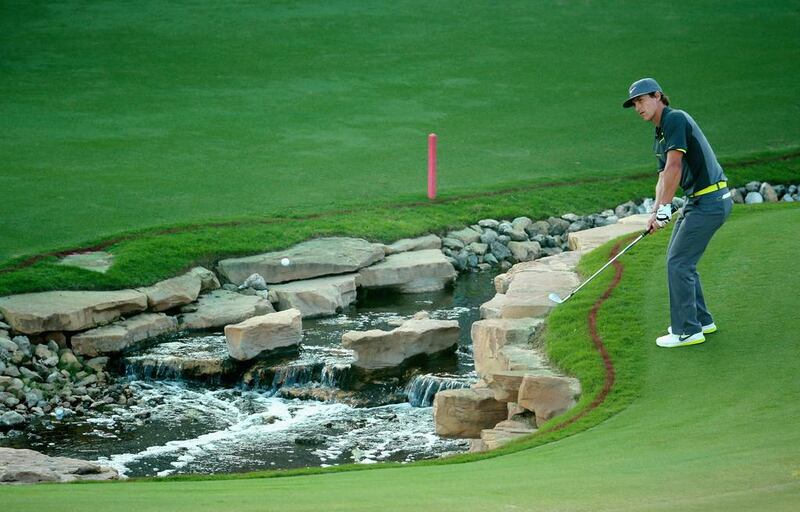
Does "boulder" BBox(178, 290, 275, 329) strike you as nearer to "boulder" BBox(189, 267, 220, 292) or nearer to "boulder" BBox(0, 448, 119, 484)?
"boulder" BBox(189, 267, 220, 292)

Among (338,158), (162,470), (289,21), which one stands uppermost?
(289,21)

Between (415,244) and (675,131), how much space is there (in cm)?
859

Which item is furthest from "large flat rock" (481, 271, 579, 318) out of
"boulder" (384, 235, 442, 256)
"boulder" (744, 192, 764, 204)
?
"boulder" (744, 192, 764, 204)

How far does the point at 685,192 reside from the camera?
9.25 m

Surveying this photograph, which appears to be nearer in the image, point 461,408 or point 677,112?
point 677,112

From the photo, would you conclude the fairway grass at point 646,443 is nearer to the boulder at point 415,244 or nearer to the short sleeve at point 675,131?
the short sleeve at point 675,131

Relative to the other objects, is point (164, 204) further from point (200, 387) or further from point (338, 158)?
point (200, 387)

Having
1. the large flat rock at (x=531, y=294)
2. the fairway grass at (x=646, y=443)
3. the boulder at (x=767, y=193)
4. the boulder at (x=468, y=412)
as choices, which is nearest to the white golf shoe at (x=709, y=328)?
the fairway grass at (x=646, y=443)

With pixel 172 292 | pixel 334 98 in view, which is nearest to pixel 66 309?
pixel 172 292

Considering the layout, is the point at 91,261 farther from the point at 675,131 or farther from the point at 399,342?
the point at 675,131

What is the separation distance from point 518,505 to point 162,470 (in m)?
5.64

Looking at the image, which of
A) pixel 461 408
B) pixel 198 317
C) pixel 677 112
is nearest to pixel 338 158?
pixel 198 317

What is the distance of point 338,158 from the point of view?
2073 centimetres

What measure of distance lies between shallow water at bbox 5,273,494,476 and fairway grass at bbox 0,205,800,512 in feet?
6.64
